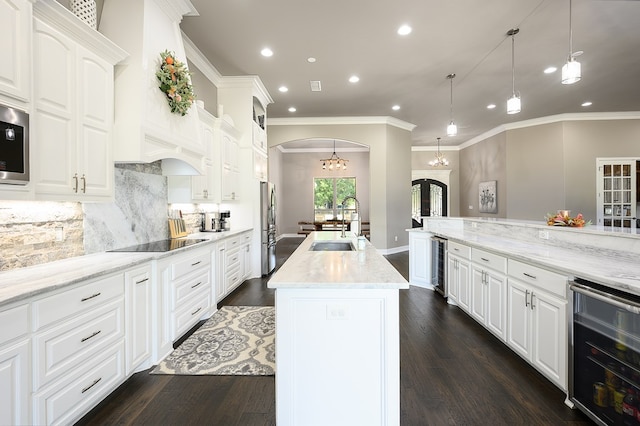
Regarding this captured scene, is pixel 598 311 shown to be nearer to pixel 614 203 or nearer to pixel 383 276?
pixel 383 276

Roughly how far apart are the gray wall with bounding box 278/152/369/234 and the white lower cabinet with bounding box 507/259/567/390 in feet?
29.2

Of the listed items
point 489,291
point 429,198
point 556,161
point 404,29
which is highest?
point 404,29

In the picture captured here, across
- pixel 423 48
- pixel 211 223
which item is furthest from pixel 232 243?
pixel 423 48

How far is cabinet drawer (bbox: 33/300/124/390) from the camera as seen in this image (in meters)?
1.55

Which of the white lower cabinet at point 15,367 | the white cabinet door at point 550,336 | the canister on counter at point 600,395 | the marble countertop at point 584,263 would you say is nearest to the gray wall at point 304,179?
the marble countertop at point 584,263

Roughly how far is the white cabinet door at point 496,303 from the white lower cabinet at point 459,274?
0.45 metres

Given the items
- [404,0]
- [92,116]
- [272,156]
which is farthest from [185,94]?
[272,156]

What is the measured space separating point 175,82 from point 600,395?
12.8ft

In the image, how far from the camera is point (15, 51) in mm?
1604

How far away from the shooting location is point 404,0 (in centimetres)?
315

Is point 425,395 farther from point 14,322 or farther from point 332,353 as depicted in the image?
point 14,322

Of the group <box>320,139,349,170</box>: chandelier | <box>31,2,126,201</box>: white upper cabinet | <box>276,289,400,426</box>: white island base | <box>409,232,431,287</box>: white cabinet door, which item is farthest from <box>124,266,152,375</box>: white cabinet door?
<box>320,139,349,170</box>: chandelier

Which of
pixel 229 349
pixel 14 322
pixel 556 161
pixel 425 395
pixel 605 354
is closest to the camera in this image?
pixel 14 322

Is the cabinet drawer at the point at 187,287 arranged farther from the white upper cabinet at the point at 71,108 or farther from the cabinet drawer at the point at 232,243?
the white upper cabinet at the point at 71,108
